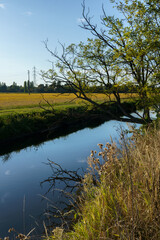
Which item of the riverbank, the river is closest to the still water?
the river

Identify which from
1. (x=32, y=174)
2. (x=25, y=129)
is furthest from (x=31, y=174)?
(x=25, y=129)

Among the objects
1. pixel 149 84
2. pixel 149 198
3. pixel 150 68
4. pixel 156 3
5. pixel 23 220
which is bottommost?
pixel 23 220

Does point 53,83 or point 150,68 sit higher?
point 150,68

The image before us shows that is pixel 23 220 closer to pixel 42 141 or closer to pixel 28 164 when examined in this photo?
pixel 28 164

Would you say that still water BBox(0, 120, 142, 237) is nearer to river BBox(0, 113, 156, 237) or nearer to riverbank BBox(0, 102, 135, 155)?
river BBox(0, 113, 156, 237)

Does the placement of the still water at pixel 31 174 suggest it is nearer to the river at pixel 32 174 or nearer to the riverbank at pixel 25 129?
the river at pixel 32 174

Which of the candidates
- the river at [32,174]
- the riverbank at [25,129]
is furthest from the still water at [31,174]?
the riverbank at [25,129]

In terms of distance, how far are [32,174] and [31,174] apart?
48 millimetres

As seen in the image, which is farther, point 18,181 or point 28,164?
point 28,164

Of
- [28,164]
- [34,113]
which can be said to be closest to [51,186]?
[28,164]

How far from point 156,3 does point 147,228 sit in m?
10.4

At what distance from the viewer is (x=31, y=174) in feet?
31.3

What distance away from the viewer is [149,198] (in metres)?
2.93

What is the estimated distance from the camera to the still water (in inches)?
237
